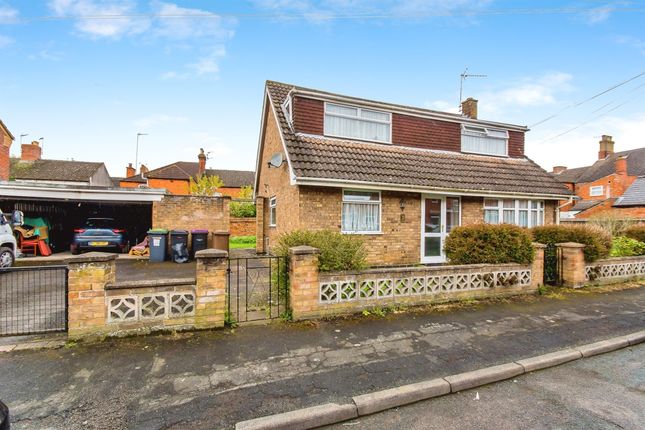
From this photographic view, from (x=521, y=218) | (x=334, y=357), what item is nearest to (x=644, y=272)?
(x=521, y=218)

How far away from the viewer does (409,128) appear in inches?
456

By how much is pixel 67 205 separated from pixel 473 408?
58.0 feet

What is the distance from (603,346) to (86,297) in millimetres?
7246

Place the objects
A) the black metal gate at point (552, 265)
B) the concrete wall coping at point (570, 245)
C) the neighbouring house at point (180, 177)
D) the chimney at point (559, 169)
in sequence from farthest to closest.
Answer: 1. the chimney at point (559, 169)
2. the neighbouring house at point (180, 177)
3. the black metal gate at point (552, 265)
4. the concrete wall coping at point (570, 245)

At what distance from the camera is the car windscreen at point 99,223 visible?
1306 cm

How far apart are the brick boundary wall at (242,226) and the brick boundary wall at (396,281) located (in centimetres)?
1526

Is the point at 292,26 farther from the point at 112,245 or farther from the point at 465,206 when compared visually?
the point at 112,245

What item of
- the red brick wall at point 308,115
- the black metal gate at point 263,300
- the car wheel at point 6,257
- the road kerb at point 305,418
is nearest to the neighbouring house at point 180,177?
the car wheel at point 6,257

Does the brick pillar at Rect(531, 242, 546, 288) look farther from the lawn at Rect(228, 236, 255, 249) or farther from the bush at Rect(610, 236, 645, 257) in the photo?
the lawn at Rect(228, 236, 255, 249)

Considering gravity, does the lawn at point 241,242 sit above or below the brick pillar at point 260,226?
below

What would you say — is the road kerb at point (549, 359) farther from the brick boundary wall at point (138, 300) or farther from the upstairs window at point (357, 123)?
the upstairs window at point (357, 123)

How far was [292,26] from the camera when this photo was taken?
32.8ft

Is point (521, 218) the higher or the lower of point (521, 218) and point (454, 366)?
the higher

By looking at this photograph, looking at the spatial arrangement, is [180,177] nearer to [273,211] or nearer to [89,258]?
[273,211]
